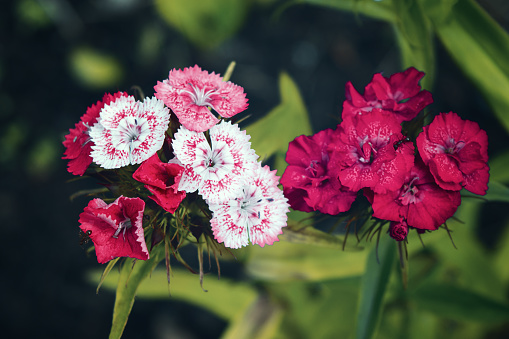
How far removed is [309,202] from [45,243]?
217 cm

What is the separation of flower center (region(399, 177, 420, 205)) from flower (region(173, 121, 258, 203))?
1.04 ft

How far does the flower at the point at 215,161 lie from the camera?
0.77 metres

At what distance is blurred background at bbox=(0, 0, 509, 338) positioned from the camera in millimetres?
2250

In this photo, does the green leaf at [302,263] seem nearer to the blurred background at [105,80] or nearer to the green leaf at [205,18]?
the blurred background at [105,80]

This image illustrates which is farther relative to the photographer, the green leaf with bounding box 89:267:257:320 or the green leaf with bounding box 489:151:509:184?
the green leaf with bounding box 89:267:257:320

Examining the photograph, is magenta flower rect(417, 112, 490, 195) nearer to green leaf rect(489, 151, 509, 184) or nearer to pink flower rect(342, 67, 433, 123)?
pink flower rect(342, 67, 433, 123)

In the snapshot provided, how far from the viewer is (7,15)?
256cm

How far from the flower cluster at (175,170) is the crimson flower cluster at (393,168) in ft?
0.30

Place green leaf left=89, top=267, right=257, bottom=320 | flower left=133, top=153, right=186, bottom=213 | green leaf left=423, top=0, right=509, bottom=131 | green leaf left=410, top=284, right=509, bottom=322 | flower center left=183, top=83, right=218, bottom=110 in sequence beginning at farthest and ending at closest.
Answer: green leaf left=89, top=267, right=257, bottom=320 → green leaf left=410, top=284, right=509, bottom=322 → green leaf left=423, top=0, right=509, bottom=131 → flower center left=183, top=83, right=218, bottom=110 → flower left=133, top=153, right=186, bottom=213

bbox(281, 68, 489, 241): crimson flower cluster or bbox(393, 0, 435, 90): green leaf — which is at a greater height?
bbox(393, 0, 435, 90): green leaf

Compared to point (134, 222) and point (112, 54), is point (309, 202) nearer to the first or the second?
point (134, 222)

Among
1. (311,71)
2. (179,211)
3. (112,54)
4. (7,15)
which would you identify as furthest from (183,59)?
(179,211)

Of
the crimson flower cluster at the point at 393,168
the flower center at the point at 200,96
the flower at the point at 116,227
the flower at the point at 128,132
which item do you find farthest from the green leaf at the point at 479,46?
the flower at the point at 116,227

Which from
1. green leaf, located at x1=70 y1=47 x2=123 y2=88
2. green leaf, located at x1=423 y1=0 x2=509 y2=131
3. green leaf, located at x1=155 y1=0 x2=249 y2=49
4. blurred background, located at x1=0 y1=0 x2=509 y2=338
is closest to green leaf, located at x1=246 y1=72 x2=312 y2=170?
green leaf, located at x1=423 y1=0 x2=509 y2=131
